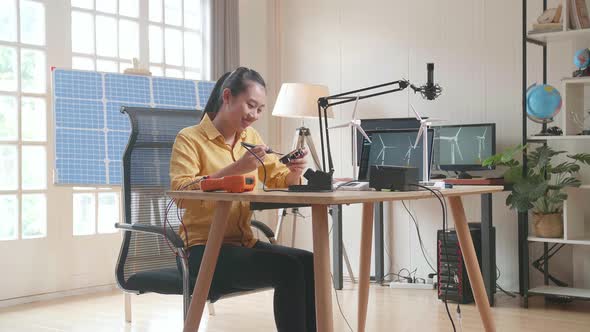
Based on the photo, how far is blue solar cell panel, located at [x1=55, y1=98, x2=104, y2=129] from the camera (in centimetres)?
394

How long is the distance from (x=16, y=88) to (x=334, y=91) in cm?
216

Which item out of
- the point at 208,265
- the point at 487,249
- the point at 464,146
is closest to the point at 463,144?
the point at 464,146

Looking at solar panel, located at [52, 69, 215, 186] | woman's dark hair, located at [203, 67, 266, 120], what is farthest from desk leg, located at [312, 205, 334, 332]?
solar panel, located at [52, 69, 215, 186]

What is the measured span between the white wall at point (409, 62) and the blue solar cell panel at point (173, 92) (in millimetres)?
1332

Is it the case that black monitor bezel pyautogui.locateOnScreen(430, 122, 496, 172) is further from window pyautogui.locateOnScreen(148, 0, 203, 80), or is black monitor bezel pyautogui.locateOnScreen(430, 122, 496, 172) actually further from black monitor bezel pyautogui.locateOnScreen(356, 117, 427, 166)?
window pyautogui.locateOnScreen(148, 0, 203, 80)

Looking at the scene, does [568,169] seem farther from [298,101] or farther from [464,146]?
[298,101]

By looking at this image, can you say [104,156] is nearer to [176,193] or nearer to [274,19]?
[176,193]

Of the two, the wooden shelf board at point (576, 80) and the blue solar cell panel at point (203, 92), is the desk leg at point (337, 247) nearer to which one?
the blue solar cell panel at point (203, 92)

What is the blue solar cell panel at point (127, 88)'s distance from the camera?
4.07 metres

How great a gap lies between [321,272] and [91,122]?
2.25 meters

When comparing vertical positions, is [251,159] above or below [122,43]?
below

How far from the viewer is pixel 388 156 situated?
2.82 metres

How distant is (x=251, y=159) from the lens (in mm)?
2336

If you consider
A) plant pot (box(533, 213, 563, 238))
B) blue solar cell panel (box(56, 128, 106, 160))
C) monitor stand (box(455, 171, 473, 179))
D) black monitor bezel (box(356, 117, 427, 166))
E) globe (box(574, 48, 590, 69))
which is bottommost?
plant pot (box(533, 213, 563, 238))
